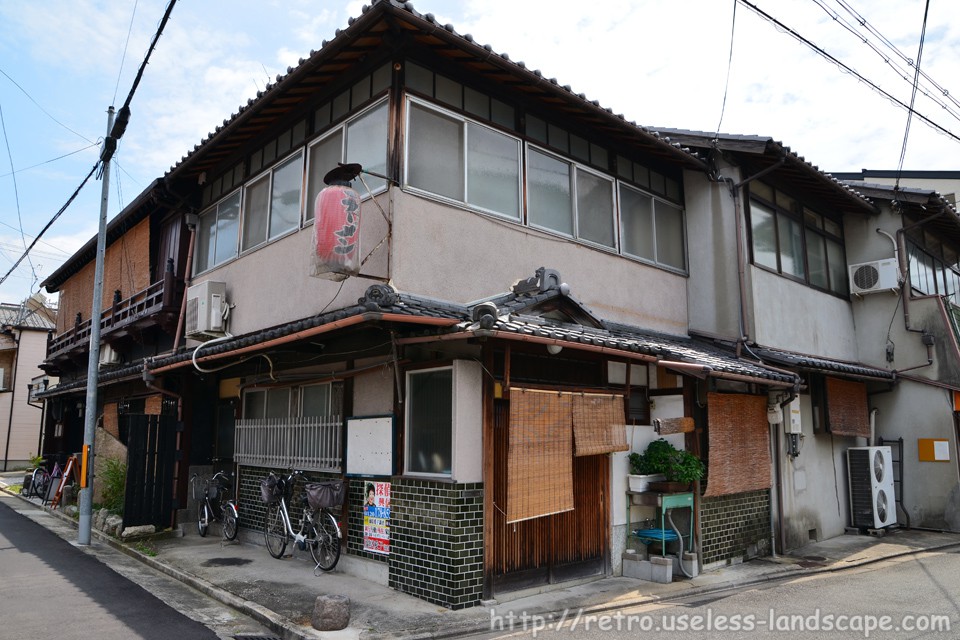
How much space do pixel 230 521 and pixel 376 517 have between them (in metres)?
4.37

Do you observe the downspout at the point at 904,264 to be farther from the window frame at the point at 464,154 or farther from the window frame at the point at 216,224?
the window frame at the point at 216,224

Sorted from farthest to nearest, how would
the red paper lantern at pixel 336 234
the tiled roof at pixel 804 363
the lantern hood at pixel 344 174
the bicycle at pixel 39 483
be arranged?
the bicycle at pixel 39 483 < the tiled roof at pixel 804 363 < the lantern hood at pixel 344 174 < the red paper lantern at pixel 336 234

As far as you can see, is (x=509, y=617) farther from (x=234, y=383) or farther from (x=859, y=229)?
(x=859, y=229)

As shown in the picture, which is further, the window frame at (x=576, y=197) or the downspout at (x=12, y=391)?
the downspout at (x=12, y=391)

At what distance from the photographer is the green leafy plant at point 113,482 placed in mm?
14688

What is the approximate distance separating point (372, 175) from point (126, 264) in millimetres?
11907

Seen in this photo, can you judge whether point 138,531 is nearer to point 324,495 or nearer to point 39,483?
point 324,495

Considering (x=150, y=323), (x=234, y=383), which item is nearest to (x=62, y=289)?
(x=150, y=323)

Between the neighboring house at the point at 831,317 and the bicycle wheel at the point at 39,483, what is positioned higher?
the neighboring house at the point at 831,317

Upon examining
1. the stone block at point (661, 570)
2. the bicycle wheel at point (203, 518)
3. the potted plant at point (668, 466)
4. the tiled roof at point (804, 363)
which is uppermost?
the tiled roof at point (804, 363)

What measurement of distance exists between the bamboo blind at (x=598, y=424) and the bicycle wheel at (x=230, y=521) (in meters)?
6.78

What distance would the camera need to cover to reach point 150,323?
1516cm

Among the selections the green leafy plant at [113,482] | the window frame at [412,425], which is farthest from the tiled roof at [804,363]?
the green leafy plant at [113,482]

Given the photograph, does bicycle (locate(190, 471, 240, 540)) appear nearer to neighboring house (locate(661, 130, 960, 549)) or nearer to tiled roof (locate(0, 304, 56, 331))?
neighboring house (locate(661, 130, 960, 549))
